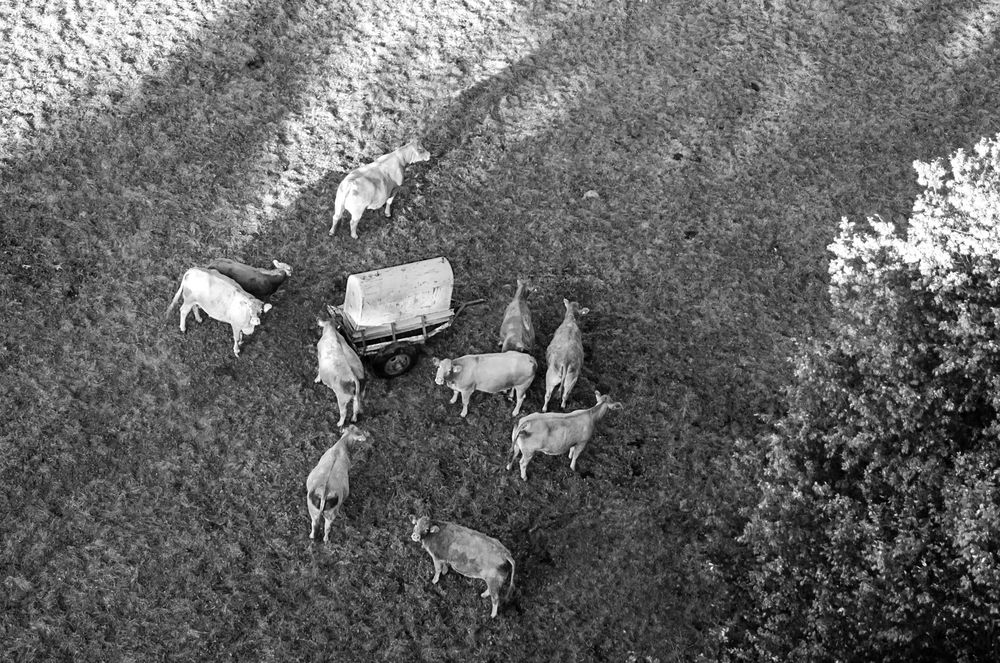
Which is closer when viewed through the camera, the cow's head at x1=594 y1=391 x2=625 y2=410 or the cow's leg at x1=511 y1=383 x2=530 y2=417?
the cow's head at x1=594 y1=391 x2=625 y2=410

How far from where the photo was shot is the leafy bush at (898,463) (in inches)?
329

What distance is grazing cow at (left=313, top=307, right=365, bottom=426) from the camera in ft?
35.3

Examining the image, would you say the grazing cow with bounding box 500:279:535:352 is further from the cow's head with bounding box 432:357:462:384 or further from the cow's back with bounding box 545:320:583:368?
the cow's head with bounding box 432:357:462:384

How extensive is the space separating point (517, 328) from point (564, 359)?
2.20 feet

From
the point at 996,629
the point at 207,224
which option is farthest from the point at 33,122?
the point at 996,629

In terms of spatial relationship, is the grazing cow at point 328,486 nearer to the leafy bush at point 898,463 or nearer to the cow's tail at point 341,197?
the cow's tail at point 341,197

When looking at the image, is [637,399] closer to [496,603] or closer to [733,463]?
[733,463]

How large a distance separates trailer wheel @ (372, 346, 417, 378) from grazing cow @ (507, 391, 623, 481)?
1476 millimetres

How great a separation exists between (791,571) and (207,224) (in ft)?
26.8

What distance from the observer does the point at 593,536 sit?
35.3 feet

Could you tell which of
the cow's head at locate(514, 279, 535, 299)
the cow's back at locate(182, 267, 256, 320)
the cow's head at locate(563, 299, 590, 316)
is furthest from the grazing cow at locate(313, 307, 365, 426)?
the cow's head at locate(563, 299, 590, 316)

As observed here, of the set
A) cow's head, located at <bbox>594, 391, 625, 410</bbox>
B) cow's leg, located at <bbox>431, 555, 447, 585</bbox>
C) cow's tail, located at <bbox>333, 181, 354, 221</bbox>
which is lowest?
cow's leg, located at <bbox>431, 555, 447, 585</bbox>

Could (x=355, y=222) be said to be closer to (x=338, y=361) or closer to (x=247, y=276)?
(x=247, y=276)

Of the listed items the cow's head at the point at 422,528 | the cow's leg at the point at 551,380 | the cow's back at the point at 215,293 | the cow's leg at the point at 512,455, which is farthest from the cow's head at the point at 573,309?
the cow's back at the point at 215,293
